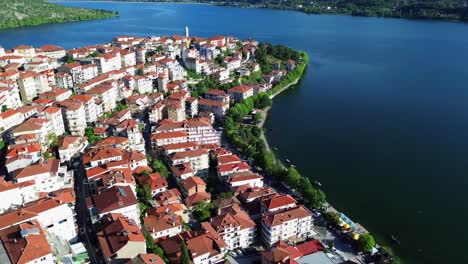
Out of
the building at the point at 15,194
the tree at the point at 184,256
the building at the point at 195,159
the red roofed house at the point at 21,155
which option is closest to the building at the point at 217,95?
the building at the point at 195,159

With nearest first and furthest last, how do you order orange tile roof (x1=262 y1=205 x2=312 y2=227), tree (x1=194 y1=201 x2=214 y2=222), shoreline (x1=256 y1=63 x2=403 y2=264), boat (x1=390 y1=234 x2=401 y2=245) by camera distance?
orange tile roof (x1=262 y1=205 x2=312 y2=227) < shoreline (x1=256 y1=63 x2=403 y2=264) < tree (x1=194 y1=201 x2=214 y2=222) < boat (x1=390 y1=234 x2=401 y2=245)

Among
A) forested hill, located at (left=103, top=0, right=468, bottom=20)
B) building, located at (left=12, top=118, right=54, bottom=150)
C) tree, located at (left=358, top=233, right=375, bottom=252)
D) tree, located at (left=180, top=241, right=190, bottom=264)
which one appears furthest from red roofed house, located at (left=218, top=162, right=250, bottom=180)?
forested hill, located at (left=103, top=0, right=468, bottom=20)

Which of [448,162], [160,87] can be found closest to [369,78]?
[448,162]

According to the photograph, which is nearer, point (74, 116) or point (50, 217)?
point (50, 217)

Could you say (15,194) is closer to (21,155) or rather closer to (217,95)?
(21,155)

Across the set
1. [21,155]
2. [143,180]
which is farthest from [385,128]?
[21,155]

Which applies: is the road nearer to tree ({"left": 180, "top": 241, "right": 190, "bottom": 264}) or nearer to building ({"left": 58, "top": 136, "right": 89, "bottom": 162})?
building ({"left": 58, "top": 136, "right": 89, "bottom": 162})
